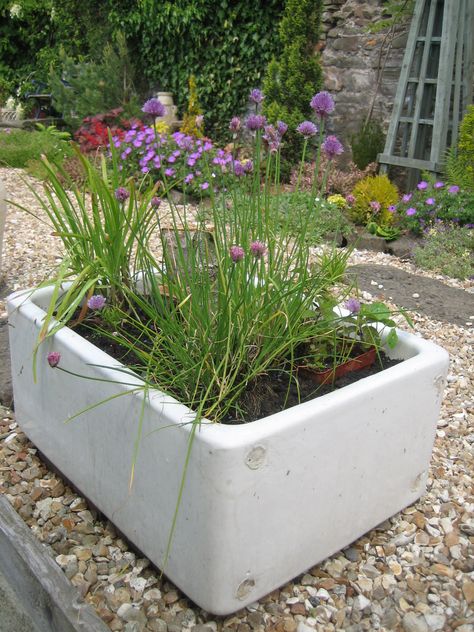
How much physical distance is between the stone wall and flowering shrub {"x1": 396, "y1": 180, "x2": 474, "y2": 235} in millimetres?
1320

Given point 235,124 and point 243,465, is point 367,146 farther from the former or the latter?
point 243,465

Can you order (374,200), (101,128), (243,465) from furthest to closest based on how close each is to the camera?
(101,128)
(374,200)
(243,465)

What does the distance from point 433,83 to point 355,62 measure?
1.01 meters

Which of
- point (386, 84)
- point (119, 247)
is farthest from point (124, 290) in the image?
point (386, 84)

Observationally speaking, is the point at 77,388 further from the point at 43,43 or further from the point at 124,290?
the point at 43,43

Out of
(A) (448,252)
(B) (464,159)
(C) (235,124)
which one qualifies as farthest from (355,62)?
(C) (235,124)

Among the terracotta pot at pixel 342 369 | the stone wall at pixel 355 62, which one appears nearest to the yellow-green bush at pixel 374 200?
the stone wall at pixel 355 62

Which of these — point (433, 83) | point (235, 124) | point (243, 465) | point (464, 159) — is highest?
point (433, 83)

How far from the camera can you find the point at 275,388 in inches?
70.5

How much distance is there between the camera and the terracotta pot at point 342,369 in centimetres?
181

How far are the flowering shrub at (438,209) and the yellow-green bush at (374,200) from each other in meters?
0.13

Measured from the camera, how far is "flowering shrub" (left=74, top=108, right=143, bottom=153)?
22.5 feet

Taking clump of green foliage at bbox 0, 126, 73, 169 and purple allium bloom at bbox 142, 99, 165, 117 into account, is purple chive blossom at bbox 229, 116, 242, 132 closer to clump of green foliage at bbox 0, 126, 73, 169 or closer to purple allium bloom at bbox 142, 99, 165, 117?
purple allium bloom at bbox 142, 99, 165, 117

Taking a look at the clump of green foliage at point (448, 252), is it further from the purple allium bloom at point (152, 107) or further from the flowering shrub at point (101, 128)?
the flowering shrub at point (101, 128)
